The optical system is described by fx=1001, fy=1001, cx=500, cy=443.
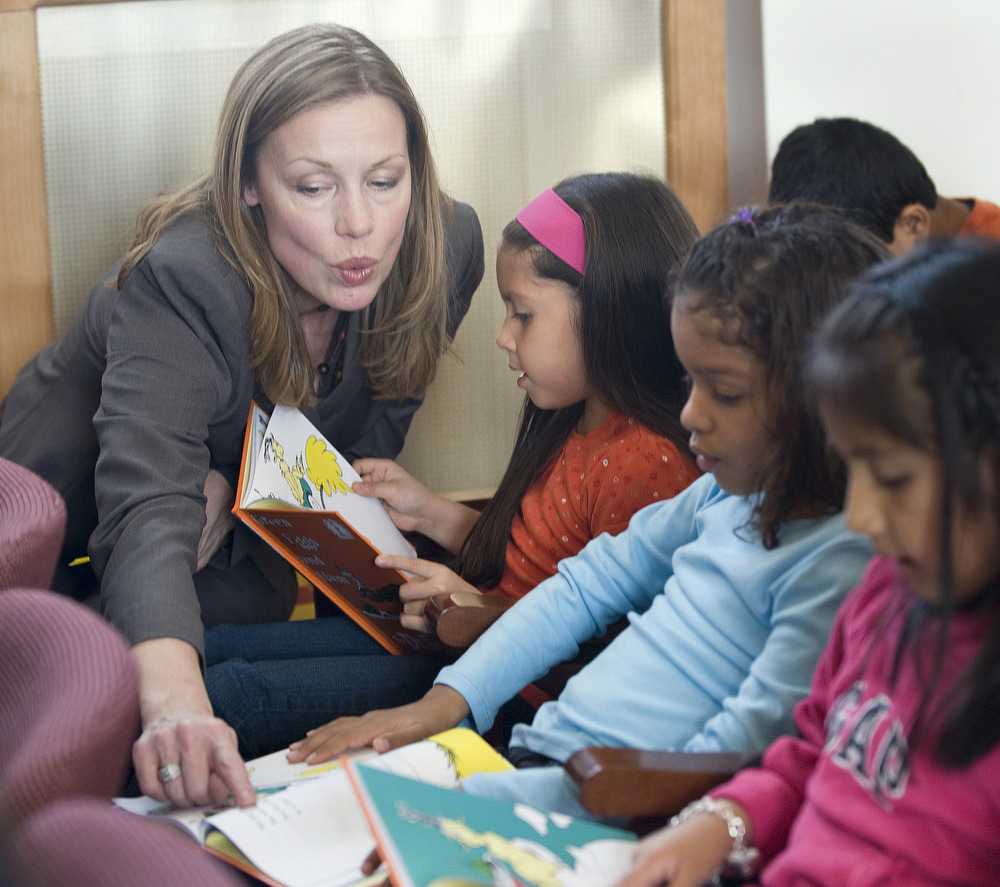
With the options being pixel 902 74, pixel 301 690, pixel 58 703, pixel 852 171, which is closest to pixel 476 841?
pixel 58 703

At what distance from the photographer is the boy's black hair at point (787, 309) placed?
882 millimetres

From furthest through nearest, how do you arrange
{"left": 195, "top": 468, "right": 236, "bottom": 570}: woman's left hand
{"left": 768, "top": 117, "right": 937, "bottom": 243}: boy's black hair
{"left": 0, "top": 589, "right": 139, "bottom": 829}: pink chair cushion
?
1. {"left": 768, "top": 117, "right": 937, "bottom": 243}: boy's black hair
2. {"left": 195, "top": 468, "right": 236, "bottom": 570}: woman's left hand
3. {"left": 0, "top": 589, "right": 139, "bottom": 829}: pink chair cushion

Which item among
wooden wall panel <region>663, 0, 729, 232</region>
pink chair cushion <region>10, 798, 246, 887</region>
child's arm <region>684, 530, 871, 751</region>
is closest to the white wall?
wooden wall panel <region>663, 0, 729, 232</region>

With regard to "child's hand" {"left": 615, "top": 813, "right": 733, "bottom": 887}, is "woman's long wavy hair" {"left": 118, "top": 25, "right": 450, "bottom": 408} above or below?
above

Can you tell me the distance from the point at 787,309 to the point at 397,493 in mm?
835

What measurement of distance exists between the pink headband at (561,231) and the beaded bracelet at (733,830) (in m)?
0.77

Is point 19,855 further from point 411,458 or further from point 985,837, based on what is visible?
point 411,458

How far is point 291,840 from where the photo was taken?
842 millimetres

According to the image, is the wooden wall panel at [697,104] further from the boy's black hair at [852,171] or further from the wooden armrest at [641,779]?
the wooden armrest at [641,779]

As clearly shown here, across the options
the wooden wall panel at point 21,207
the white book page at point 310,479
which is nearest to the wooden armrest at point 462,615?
the white book page at point 310,479

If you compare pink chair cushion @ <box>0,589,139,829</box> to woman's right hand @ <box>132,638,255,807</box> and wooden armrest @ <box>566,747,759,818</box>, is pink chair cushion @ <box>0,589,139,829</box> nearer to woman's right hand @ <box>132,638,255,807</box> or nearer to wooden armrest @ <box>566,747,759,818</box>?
woman's right hand @ <box>132,638,255,807</box>

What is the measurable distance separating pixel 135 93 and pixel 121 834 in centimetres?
163

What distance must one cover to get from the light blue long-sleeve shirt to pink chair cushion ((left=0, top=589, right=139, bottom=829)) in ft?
1.10

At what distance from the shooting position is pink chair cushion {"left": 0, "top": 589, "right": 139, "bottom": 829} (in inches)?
26.0
